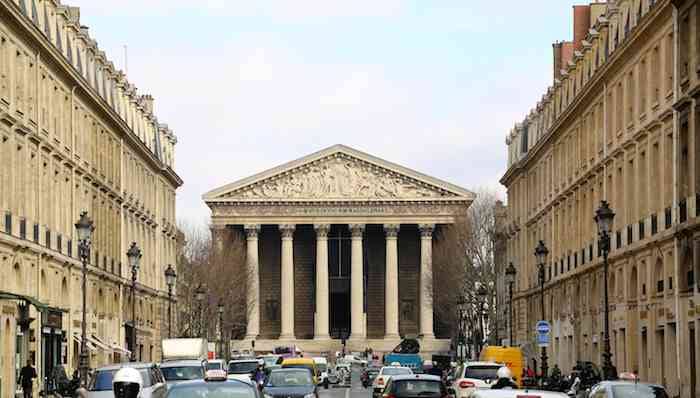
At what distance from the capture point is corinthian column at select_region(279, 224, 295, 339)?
156 metres

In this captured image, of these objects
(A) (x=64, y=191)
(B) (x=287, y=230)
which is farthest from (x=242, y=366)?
(B) (x=287, y=230)

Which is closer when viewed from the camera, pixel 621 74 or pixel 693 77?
pixel 693 77

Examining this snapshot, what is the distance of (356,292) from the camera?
518 feet

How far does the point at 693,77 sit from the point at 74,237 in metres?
29.0

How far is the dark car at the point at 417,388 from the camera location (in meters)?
32.3

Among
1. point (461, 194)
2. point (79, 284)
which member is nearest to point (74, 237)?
point (79, 284)

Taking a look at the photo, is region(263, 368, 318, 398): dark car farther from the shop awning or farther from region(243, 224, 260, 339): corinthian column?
region(243, 224, 260, 339): corinthian column

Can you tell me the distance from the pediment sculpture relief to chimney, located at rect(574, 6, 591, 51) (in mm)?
71593

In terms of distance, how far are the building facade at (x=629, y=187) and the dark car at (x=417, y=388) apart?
15.8m

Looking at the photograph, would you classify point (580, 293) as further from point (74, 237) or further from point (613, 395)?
point (613, 395)

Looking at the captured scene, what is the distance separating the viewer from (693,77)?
4706 centimetres

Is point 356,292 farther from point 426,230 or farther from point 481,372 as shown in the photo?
point 481,372

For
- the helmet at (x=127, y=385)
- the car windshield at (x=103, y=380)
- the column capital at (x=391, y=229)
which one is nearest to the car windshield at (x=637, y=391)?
the helmet at (x=127, y=385)

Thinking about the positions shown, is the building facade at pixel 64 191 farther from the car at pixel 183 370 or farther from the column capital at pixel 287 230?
the column capital at pixel 287 230
